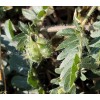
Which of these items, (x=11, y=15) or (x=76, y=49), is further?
(x=11, y=15)

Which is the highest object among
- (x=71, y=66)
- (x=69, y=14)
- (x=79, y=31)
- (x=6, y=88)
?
(x=69, y=14)

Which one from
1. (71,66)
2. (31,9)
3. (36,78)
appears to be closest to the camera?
(71,66)

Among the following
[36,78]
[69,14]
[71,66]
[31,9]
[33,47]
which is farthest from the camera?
[69,14]

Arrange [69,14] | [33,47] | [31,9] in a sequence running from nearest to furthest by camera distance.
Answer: [33,47]
[31,9]
[69,14]
